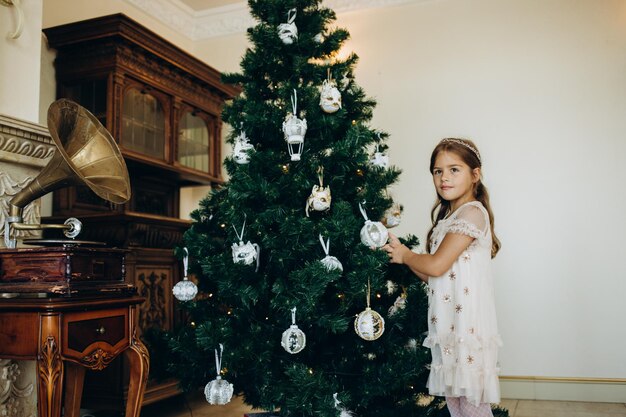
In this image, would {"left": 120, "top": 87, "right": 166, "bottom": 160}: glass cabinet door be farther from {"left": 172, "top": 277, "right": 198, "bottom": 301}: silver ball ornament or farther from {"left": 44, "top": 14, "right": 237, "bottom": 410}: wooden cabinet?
{"left": 172, "top": 277, "right": 198, "bottom": 301}: silver ball ornament

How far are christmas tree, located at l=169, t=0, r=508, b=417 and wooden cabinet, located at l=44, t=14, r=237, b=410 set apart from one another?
1100 mm

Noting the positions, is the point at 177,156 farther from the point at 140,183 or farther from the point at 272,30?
the point at 272,30

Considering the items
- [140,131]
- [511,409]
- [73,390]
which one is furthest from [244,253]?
[511,409]

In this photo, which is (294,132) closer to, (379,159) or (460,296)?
(379,159)

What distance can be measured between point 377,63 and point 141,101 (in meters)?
1.76

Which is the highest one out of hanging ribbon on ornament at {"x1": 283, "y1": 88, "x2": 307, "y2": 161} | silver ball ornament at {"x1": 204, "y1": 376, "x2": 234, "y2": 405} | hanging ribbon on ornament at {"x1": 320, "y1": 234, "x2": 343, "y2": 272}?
hanging ribbon on ornament at {"x1": 283, "y1": 88, "x2": 307, "y2": 161}

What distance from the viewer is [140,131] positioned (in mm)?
3312

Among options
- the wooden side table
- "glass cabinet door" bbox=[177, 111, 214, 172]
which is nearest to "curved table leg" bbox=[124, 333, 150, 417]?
the wooden side table

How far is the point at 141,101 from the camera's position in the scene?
3.34 metres

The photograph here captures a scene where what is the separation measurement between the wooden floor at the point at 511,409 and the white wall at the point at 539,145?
204mm

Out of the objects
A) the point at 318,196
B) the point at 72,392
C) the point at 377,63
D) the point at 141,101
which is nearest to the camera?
the point at 318,196

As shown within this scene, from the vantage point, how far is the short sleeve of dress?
1.72m

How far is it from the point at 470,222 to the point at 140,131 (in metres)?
→ 2.27

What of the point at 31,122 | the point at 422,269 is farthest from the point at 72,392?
the point at 422,269
